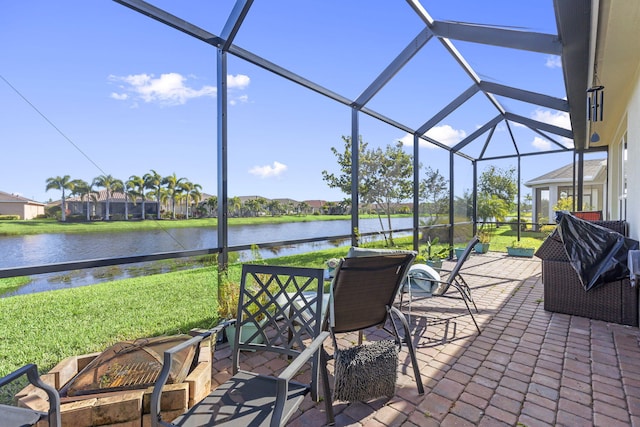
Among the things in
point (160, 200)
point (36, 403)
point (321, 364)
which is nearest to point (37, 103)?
point (160, 200)

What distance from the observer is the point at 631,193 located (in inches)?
164

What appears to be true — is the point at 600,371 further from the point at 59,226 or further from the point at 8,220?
the point at 8,220

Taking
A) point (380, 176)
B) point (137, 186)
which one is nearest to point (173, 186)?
point (137, 186)

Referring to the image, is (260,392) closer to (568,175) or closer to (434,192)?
(434,192)

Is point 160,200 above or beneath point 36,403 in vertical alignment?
above

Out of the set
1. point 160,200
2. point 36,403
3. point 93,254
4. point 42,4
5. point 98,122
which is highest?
point 42,4

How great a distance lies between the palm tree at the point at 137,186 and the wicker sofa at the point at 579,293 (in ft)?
15.5

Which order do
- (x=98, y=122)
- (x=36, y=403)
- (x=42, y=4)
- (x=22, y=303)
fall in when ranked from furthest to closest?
(x=22, y=303)
(x=98, y=122)
(x=42, y=4)
(x=36, y=403)

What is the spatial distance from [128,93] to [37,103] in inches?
43.7

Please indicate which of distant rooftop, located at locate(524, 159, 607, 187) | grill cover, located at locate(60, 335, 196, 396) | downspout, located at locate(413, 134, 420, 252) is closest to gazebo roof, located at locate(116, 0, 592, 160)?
downspout, located at locate(413, 134, 420, 252)

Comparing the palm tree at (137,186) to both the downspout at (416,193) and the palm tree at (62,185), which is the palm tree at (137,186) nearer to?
the palm tree at (62,185)

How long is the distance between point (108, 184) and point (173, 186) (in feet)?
2.81

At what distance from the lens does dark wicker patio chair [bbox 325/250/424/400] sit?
2.00 metres

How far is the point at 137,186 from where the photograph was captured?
3.38 meters
